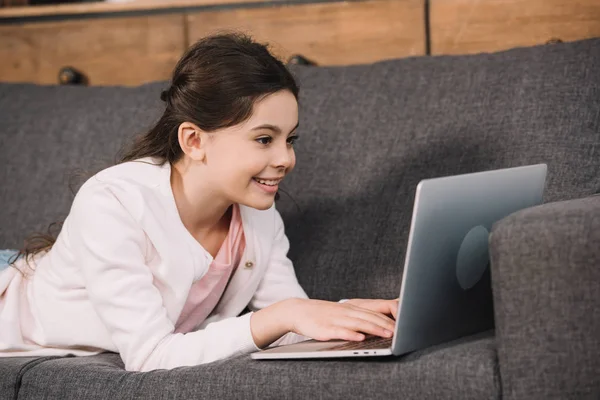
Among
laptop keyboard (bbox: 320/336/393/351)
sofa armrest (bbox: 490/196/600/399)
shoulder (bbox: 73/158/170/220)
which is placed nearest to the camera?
sofa armrest (bbox: 490/196/600/399)

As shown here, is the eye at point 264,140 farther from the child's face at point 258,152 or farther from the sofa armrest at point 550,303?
the sofa armrest at point 550,303

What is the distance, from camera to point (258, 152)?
1579mm

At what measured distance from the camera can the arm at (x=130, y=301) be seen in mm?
1461

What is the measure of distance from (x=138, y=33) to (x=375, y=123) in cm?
95

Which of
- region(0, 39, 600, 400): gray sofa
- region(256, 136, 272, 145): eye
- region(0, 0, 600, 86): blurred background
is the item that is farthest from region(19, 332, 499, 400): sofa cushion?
region(0, 0, 600, 86): blurred background

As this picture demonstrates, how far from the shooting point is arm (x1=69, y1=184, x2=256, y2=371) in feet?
4.79

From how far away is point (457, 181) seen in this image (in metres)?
1.25

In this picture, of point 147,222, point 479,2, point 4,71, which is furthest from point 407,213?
point 4,71

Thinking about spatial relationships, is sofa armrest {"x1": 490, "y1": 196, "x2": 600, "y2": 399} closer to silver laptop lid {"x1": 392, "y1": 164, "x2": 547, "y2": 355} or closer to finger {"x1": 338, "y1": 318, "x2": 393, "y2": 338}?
silver laptop lid {"x1": 392, "y1": 164, "x2": 547, "y2": 355}

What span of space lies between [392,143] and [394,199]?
121mm

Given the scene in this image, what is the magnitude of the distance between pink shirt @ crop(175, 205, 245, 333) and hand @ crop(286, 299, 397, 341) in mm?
317

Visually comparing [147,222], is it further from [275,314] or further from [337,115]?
[337,115]

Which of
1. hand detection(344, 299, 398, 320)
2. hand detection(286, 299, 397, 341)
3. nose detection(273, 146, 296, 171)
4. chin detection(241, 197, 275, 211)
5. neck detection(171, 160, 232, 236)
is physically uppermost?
nose detection(273, 146, 296, 171)

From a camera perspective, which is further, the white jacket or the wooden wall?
the wooden wall
